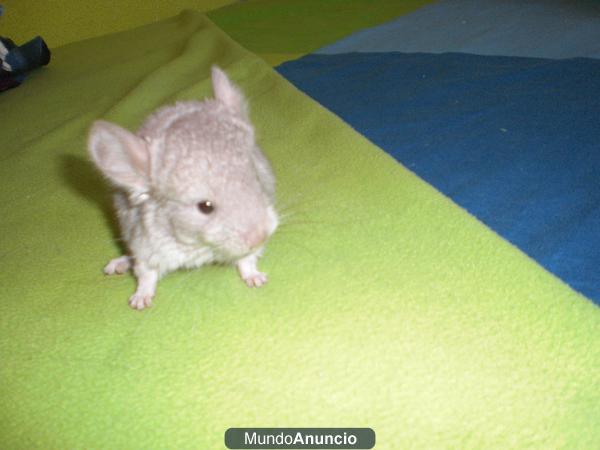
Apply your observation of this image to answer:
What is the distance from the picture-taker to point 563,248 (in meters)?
2.06

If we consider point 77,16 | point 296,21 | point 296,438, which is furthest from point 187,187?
point 77,16

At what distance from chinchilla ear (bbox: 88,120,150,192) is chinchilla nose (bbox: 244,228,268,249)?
42cm

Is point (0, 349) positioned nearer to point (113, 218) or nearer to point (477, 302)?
point (113, 218)

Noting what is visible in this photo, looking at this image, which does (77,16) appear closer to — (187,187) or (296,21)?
(296,21)

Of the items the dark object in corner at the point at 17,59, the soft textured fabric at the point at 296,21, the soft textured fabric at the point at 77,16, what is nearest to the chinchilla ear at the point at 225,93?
the soft textured fabric at the point at 296,21

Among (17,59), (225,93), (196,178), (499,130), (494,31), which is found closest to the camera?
(196,178)

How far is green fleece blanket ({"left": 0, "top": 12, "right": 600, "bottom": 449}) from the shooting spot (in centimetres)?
144

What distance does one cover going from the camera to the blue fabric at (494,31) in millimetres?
4094

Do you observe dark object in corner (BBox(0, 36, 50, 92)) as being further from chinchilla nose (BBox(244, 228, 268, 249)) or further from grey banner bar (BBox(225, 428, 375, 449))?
grey banner bar (BBox(225, 428, 375, 449))

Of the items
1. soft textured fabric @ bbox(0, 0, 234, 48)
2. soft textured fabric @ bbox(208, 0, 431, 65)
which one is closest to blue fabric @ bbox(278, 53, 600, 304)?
soft textured fabric @ bbox(208, 0, 431, 65)

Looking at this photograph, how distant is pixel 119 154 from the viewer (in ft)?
5.55

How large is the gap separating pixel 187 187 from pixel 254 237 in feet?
0.90

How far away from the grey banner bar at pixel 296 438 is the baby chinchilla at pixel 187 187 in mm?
576

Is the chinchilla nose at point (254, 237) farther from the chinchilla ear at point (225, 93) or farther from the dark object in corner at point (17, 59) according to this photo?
the dark object in corner at point (17, 59)
